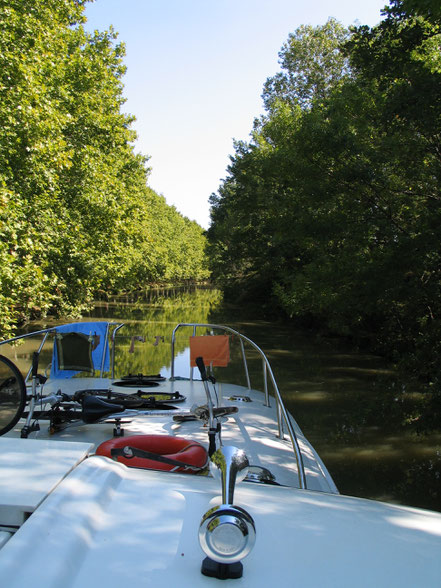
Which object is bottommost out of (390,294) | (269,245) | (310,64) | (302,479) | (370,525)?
(302,479)

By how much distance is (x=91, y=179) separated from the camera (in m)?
19.7

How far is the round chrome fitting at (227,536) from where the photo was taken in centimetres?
139

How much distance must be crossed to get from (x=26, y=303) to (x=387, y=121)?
10788 mm

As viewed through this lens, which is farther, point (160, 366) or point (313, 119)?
point (160, 366)

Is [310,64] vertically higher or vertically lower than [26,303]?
higher

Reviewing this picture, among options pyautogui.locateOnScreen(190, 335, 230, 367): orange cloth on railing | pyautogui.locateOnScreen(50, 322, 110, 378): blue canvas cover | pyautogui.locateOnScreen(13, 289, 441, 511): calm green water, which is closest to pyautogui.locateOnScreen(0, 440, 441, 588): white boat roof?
pyautogui.locateOnScreen(190, 335, 230, 367): orange cloth on railing

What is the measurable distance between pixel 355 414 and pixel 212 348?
667 centimetres

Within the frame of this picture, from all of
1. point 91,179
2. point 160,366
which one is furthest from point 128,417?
point 91,179

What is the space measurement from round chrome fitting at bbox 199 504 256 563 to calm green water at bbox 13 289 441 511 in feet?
24.2

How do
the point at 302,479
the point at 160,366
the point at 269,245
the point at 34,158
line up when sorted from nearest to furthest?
the point at 302,479 < the point at 34,158 < the point at 160,366 < the point at 269,245

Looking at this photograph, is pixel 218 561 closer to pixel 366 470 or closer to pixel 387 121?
pixel 366 470

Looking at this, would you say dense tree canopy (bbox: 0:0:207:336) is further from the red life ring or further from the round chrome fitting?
the round chrome fitting

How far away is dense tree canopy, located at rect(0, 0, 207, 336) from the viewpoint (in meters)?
13.2

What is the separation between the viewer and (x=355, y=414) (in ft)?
39.9
